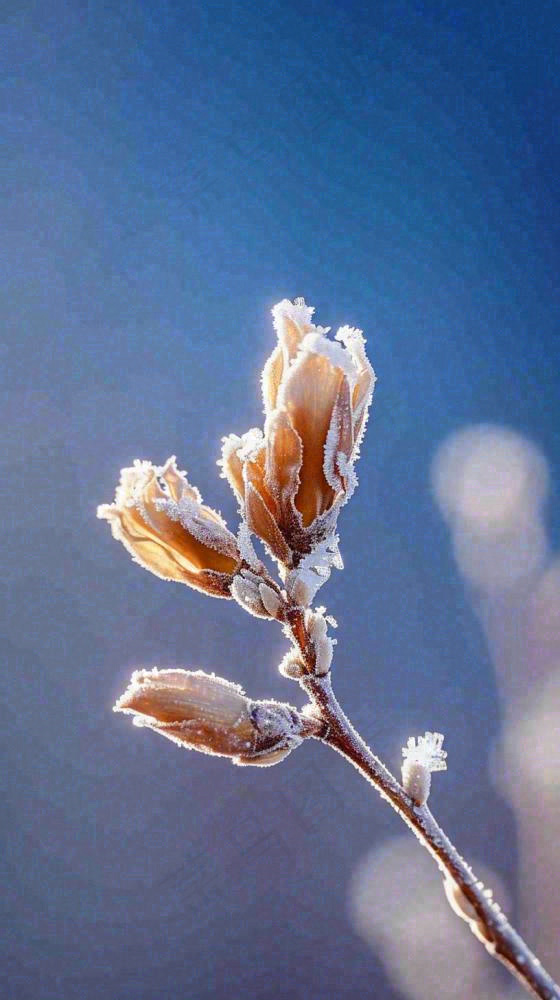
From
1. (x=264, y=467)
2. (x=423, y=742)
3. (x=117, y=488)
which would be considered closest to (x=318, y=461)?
(x=264, y=467)

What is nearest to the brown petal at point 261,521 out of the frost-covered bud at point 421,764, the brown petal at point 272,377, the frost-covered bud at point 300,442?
the frost-covered bud at point 300,442

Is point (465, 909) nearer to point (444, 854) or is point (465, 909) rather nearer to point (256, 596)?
point (444, 854)

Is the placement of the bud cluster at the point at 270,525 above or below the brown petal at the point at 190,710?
above

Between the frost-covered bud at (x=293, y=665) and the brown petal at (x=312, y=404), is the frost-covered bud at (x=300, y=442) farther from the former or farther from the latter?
the frost-covered bud at (x=293, y=665)

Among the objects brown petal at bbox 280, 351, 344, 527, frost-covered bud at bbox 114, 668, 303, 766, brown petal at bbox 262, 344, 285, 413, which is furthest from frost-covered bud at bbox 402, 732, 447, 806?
brown petal at bbox 262, 344, 285, 413

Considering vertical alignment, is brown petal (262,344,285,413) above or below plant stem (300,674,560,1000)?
above

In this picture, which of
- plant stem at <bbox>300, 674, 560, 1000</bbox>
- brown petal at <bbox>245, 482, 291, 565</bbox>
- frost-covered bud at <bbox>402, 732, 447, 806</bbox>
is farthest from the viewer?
brown petal at <bbox>245, 482, 291, 565</bbox>

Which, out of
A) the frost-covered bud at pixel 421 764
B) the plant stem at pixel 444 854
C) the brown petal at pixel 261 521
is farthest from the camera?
the brown petal at pixel 261 521

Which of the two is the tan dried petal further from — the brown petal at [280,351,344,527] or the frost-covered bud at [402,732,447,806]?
the frost-covered bud at [402,732,447,806]
